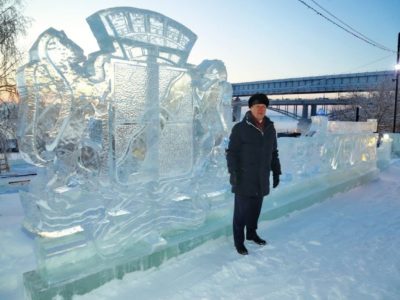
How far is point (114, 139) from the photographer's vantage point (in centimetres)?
252

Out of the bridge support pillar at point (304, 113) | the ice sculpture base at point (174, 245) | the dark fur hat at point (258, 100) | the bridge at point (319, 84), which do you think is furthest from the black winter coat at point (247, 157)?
the bridge support pillar at point (304, 113)

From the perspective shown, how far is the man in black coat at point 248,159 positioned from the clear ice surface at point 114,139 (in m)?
0.41

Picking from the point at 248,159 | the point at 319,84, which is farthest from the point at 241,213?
the point at 319,84

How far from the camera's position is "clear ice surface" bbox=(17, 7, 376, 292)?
2215 mm

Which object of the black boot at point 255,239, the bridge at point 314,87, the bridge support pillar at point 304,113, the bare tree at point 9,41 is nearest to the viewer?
the black boot at point 255,239

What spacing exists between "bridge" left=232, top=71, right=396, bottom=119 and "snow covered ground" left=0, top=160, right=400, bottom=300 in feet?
74.2

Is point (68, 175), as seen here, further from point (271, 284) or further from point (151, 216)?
point (271, 284)

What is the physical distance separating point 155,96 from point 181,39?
1.89 feet

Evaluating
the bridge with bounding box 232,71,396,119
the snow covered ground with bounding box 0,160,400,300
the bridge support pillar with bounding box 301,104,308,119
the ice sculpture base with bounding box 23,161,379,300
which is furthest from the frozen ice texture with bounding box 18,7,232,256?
the bridge support pillar with bounding box 301,104,308,119

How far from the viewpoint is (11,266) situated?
2.84 metres

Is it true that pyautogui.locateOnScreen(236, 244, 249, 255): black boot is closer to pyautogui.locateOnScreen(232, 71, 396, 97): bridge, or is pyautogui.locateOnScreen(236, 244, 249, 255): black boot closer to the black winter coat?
the black winter coat

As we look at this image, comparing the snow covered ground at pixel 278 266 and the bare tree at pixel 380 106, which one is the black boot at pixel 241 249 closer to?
the snow covered ground at pixel 278 266

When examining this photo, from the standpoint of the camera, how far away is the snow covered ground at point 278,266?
2414mm

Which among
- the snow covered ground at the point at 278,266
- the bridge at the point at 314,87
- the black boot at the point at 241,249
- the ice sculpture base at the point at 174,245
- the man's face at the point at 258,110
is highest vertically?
the bridge at the point at 314,87
